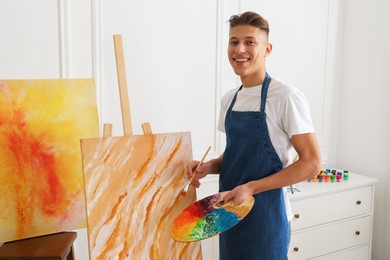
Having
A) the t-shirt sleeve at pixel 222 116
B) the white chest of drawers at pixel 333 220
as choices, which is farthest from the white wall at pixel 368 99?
the t-shirt sleeve at pixel 222 116

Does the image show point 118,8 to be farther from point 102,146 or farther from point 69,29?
point 102,146

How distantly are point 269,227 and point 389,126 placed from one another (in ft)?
6.09

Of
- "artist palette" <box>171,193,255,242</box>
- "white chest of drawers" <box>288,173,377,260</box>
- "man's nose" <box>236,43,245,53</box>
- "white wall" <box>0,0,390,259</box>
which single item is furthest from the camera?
"white chest of drawers" <box>288,173,377,260</box>

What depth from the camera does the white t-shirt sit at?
58.1 inches

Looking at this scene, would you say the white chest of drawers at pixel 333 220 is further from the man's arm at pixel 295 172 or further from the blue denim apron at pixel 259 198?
the man's arm at pixel 295 172

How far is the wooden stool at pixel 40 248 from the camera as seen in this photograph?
151 cm

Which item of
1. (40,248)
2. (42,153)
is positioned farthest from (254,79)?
(40,248)

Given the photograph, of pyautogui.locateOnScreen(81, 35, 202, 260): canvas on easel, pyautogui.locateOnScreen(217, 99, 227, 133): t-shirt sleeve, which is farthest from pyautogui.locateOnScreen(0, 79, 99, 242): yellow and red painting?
pyautogui.locateOnScreen(217, 99, 227, 133): t-shirt sleeve

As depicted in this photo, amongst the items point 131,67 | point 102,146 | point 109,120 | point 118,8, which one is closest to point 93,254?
point 102,146

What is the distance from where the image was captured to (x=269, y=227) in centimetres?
157

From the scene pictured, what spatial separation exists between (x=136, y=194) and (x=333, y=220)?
5.73 feet

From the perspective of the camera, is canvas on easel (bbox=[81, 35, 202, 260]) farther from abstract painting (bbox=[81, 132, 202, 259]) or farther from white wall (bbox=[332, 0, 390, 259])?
white wall (bbox=[332, 0, 390, 259])

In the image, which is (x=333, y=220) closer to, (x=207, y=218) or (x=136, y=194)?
(x=207, y=218)

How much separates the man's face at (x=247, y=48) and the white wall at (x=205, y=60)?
0.92 meters
